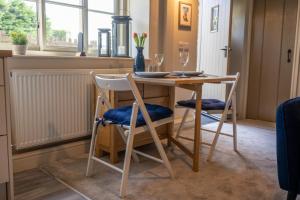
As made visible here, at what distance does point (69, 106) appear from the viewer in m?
2.37

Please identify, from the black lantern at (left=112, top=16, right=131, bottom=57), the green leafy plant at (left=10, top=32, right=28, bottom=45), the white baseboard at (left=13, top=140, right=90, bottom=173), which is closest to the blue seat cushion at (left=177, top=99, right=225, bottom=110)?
the black lantern at (left=112, top=16, right=131, bottom=57)

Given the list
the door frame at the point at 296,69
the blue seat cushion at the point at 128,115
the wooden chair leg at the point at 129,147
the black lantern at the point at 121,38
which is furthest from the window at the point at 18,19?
the door frame at the point at 296,69

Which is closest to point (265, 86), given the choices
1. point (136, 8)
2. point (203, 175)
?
point (136, 8)

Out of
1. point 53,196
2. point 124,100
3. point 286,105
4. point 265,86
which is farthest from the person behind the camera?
point 265,86

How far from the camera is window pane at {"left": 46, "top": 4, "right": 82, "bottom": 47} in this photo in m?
2.51

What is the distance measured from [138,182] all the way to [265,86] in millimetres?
2887

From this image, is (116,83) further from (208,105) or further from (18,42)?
(208,105)

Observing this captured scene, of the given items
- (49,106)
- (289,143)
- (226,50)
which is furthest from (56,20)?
(226,50)

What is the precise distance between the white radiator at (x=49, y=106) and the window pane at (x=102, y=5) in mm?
801

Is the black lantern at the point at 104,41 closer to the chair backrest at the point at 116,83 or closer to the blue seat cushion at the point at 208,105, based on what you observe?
the blue seat cushion at the point at 208,105

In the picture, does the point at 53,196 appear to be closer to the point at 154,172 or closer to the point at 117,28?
the point at 154,172

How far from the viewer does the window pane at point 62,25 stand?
2506mm

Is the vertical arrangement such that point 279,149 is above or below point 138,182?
above

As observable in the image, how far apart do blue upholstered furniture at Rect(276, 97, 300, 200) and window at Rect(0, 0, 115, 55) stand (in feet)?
6.50
